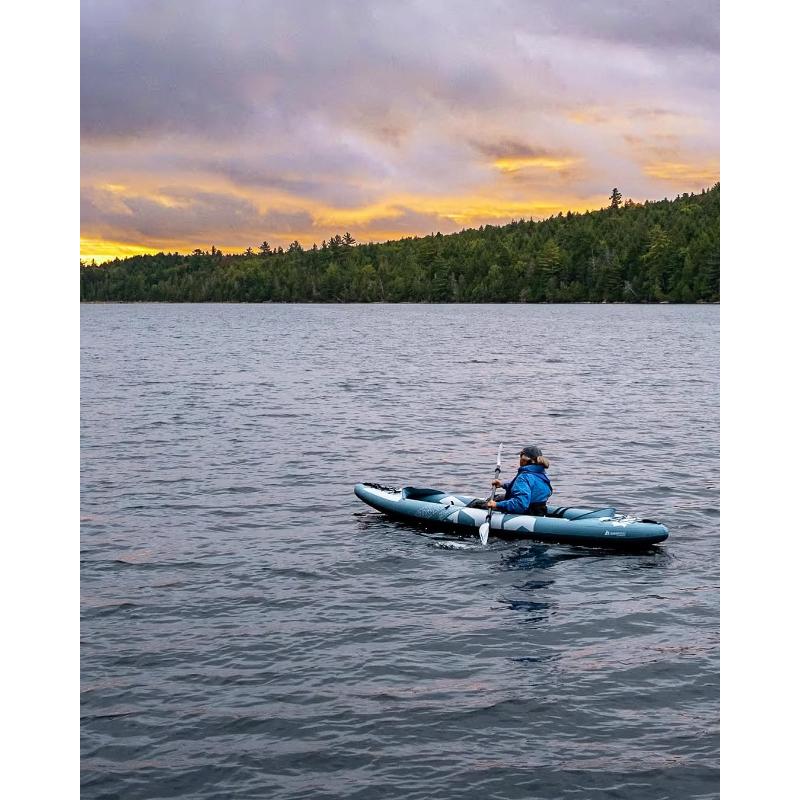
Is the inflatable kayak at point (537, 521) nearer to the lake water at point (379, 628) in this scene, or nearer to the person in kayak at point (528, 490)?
the person in kayak at point (528, 490)

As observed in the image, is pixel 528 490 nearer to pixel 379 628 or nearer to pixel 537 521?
pixel 537 521

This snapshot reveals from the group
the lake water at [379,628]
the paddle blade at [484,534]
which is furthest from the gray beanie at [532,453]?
the lake water at [379,628]

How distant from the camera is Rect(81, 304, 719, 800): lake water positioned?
30.8 feet

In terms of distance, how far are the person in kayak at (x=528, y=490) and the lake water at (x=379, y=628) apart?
1.00 meters

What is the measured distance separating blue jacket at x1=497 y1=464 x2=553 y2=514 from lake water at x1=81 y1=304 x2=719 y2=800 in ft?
3.34

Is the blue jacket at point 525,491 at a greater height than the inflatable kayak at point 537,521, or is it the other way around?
the blue jacket at point 525,491

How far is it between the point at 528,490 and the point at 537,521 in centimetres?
65

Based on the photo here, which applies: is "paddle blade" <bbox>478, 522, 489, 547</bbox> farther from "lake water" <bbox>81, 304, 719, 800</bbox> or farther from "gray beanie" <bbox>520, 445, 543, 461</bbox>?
"gray beanie" <bbox>520, 445, 543, 461</bbox>

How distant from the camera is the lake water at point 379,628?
30.8 feet

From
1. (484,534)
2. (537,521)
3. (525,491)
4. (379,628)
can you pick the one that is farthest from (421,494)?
(379,628)

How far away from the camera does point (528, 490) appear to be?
17344 millimetres
